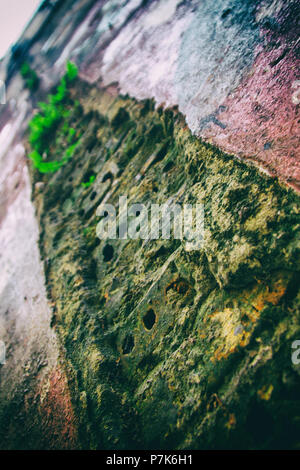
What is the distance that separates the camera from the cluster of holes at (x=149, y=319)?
101 inches

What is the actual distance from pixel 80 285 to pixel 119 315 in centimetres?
74

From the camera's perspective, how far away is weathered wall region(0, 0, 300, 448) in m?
1.75

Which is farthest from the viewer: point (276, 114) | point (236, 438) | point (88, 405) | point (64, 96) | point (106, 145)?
point (64, 96)

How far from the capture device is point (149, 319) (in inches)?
102

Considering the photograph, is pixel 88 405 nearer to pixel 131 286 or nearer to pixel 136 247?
pixel 131 286

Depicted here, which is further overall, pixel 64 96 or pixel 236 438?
pixel 64 96

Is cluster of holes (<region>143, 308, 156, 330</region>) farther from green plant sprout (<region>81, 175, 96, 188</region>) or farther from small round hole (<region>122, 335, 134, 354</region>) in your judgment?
green plant sprout (<region>81, 175, 96, 188</region>)

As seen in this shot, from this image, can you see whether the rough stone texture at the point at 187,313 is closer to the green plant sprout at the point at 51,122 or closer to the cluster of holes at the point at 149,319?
the cluster of holes at the point at 149,319

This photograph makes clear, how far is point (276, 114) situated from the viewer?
212 cm

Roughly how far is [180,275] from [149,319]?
1.72 feet

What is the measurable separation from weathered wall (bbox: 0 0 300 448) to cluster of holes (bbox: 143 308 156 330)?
0.02 meters

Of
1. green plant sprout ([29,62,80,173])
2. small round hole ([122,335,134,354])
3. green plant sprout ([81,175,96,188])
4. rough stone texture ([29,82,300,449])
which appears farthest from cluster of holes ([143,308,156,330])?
green plant sprout ([29,62,80,173])

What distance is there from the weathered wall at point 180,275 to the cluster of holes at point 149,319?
2 centimetres

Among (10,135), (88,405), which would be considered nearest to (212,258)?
(88,405)
